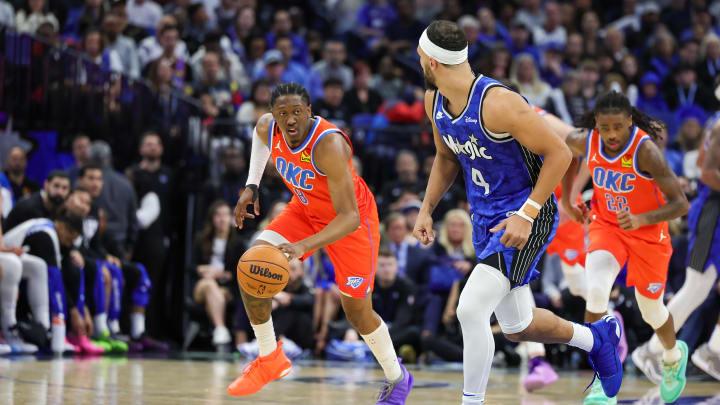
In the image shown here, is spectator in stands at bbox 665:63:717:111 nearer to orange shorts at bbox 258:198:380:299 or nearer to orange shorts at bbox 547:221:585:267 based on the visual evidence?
orange shorts at bbox 547:221:585:267

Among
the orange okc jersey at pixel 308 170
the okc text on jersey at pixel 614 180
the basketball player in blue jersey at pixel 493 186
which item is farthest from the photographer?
the okc text on jersey at pixel 614 180

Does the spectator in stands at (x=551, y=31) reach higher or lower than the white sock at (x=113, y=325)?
higher

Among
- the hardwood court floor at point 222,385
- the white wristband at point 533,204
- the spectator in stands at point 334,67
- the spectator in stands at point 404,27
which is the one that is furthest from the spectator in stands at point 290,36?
the white wristband at point 533,204

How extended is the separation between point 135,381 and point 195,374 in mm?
805

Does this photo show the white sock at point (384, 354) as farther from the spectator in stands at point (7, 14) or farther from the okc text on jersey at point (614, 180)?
the spectator in stands at point (7, 14)

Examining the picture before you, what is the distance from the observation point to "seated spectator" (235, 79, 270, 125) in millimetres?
10828

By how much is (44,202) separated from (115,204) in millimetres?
829

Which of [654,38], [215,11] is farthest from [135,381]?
[654,38]

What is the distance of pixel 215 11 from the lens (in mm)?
12961

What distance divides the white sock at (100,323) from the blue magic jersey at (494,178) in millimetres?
5308

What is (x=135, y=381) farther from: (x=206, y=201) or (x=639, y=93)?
(x=639, y=93)

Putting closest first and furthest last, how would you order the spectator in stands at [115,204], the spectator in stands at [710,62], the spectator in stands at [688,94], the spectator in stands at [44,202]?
the spectator in stands at [44,202] → the spectator in stands at [115,204] → the spectator in stands at [688,94] → the spectator in stands at [710,62]

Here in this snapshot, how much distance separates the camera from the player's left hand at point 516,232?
4.15 meters

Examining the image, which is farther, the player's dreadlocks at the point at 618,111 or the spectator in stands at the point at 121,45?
the spectator in stands at the point at 121,45
